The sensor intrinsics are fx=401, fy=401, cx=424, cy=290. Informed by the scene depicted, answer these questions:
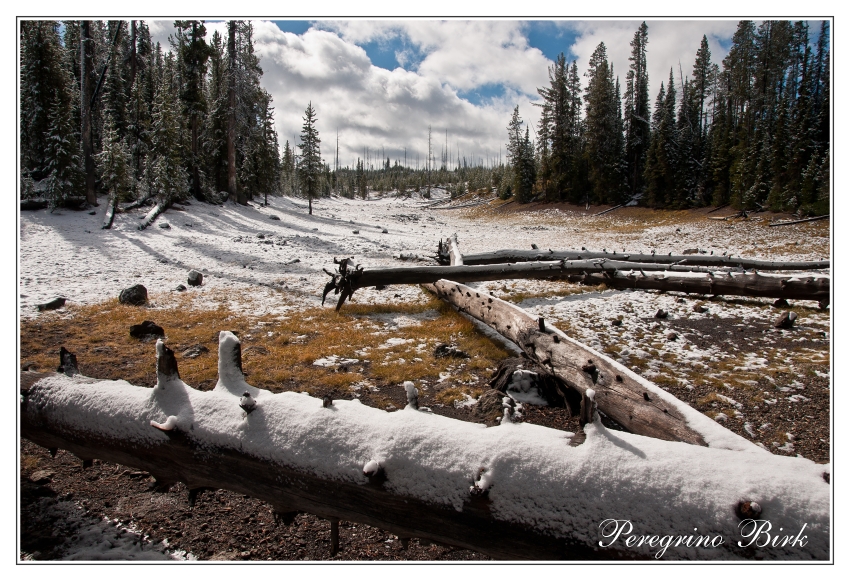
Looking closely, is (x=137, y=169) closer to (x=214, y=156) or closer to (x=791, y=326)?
(x=214, y=156)

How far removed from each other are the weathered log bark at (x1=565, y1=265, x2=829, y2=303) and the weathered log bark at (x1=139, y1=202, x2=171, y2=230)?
A: 60.0 ft

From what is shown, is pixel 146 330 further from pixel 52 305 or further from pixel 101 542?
pixel 101 542

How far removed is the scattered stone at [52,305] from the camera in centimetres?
818

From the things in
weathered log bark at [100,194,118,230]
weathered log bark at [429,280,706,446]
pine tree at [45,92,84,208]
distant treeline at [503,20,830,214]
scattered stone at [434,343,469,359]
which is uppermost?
distant treeline at [503,20,830,214]

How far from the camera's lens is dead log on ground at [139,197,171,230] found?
700 inches

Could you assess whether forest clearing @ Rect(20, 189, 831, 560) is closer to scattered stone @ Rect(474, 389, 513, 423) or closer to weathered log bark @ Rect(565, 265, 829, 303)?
scattered stone @ Rect(474, 389, 513, 423)

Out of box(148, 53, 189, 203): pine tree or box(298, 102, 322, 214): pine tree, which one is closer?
box(148, 53, 189, 203): pine tree

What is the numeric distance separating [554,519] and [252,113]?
38508 millimetres

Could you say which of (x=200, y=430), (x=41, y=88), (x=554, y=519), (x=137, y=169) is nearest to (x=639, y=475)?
(x=554, y=519)

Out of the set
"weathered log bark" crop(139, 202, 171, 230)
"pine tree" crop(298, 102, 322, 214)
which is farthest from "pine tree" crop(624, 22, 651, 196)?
"weathered log bark" crop(139, 202, 171, 230)

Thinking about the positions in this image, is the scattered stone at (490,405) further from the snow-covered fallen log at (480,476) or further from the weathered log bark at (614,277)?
the weathered log bark at (614,277)

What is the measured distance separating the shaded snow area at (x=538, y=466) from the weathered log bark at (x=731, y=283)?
27.4ft

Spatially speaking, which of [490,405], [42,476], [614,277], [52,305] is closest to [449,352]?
[490,405]

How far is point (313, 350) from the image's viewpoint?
6930 mm
